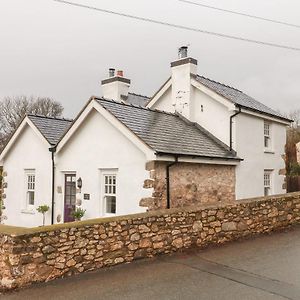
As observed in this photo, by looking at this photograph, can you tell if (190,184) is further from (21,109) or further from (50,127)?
(21,109)

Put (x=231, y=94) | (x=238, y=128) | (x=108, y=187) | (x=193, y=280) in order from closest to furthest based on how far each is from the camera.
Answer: (x=193, y=280) → (x=108, y=187) → (x=238, y=128) → (x=231, y=94)

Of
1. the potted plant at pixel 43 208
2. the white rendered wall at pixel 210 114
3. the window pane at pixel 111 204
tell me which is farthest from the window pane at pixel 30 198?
the white rendered wall at pixel 210 114

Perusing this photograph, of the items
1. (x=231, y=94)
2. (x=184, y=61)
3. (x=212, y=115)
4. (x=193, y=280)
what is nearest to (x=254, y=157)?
(x=212, y=115)

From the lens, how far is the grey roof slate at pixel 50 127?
54.8 ft

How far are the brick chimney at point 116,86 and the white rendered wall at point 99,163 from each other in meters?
5.80

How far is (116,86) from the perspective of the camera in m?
20.2

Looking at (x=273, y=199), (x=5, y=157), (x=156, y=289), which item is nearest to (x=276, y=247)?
(x=273, y=199)

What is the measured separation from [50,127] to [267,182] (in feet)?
34.7

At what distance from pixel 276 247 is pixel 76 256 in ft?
17.4

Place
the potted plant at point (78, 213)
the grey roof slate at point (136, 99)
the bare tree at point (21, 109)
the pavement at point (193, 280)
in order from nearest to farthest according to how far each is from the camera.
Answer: the pavement at point (193, 280), the potted plant at point (78, 213), the grey roof slate at point (136, 99), the bare tree at point (21, 109)

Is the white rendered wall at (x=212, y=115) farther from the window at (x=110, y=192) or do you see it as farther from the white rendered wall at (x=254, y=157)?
the window at (x=110, y=192)

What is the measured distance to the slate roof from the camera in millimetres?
12906

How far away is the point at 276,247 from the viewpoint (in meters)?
9.87

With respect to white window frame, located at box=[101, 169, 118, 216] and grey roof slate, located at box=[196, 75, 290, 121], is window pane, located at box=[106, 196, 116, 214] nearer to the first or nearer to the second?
white window frame, located at box=[101, 169, 118, 216]
